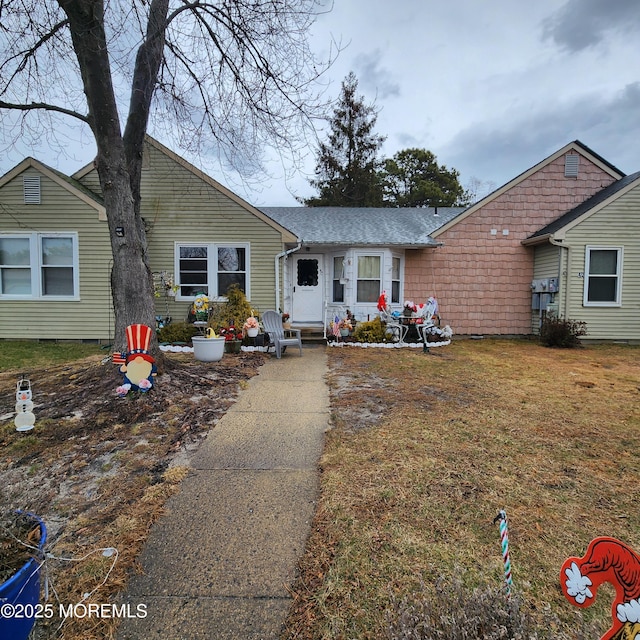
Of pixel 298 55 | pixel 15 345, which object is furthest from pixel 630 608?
pixel 15 345

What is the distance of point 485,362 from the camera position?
8227 millimetres

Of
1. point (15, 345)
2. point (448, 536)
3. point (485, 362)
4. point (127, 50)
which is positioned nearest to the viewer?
point (448, 536)

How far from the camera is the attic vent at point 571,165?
11.6m

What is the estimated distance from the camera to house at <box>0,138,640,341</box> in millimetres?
10078

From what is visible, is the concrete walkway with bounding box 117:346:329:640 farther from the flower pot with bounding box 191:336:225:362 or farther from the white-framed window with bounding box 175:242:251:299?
the white-framed window with bounding box 175:242:251:299

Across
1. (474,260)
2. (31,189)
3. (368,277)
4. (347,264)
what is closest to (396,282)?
(368,277)

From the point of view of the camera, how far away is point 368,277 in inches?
452

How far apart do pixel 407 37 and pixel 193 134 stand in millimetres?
4701

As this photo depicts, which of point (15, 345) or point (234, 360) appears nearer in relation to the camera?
point (234, 360)

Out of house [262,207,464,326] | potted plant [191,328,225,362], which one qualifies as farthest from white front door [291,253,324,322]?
potted plant [191,328,225,362]

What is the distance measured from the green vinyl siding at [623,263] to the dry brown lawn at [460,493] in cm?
560

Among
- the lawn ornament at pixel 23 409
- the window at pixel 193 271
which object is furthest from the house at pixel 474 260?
the lawn ornament at pixel 23 409

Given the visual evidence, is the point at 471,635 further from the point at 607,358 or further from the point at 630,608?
the point at 607,358

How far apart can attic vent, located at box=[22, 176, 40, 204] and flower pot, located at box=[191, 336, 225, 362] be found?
6207mm
